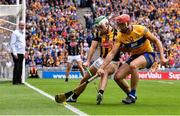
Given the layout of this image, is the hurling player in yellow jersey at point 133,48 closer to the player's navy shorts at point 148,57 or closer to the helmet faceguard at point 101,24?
the player's navy shorts at point 148,57

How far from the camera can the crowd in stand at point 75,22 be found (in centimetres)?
3624

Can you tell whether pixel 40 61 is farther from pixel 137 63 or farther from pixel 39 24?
pixel 137 63

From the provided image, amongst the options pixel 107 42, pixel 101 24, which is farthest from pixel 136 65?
pixel 101 24

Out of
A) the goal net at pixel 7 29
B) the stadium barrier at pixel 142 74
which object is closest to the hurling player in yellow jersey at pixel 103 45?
the goal net at pixel 7 29

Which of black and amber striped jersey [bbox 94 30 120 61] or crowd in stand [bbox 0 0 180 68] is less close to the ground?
black and amber striped jersey [bbox 94 30 120 61]

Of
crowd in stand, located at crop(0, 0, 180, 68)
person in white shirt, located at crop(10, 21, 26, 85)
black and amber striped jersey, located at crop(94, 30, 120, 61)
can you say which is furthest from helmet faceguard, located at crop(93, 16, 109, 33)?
crowd in stand, located at crop(0, 0, 180, 68)

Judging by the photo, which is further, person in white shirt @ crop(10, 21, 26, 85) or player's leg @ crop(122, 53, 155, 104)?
person in white shirt @ crop(10, 21, 26, 85)

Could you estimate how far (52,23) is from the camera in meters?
40.9

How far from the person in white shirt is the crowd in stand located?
42.1 feet

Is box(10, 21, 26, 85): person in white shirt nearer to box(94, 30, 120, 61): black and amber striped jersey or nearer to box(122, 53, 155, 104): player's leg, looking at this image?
box(94, 30, 120, 61): black and amber striped jersey

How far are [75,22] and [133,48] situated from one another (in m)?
29.0

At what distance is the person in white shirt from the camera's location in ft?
69.3

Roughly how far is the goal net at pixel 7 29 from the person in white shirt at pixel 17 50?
214 cm

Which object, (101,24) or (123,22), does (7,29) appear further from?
(123,22)
